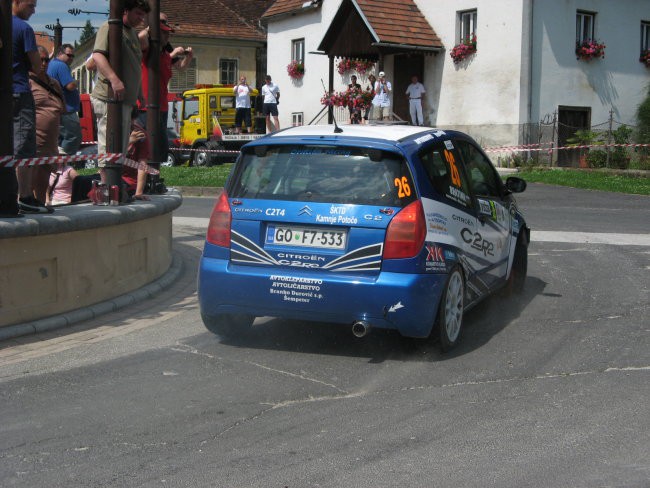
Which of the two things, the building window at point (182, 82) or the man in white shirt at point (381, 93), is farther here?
the building window at point (182, 82)

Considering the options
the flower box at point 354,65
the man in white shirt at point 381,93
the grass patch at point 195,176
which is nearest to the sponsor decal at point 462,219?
the grass patch at point 195,176

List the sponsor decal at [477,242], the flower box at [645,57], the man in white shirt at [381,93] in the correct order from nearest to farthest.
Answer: the sponsor decal at [477,242]
the man in white shirt at [381,93]
the flower box at [645,57]

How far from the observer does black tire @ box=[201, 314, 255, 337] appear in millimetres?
7090

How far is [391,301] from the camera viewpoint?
6.35 meters

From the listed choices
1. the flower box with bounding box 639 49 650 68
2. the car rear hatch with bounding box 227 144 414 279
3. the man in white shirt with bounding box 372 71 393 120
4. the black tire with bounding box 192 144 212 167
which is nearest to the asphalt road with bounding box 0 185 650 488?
the car rear hatch with bounding box 227 144 414 279

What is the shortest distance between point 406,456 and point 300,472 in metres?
0.56

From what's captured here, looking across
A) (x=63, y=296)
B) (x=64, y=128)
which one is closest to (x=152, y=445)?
(x=63, y=296)

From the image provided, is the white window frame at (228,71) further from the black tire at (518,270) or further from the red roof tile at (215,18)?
the black tire at (518,270)

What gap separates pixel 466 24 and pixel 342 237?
2566 centimetres

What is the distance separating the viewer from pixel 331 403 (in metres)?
5.56

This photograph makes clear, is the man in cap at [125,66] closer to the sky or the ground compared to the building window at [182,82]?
closer to the ground

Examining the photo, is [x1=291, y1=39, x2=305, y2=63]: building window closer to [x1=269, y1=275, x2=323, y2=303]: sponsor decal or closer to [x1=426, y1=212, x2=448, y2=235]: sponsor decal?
[x1=426, y1=212, x2=448, y2=235]: sponsor decal

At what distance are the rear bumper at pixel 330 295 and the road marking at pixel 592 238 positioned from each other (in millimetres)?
6974

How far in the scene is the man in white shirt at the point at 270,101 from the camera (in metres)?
31.8
